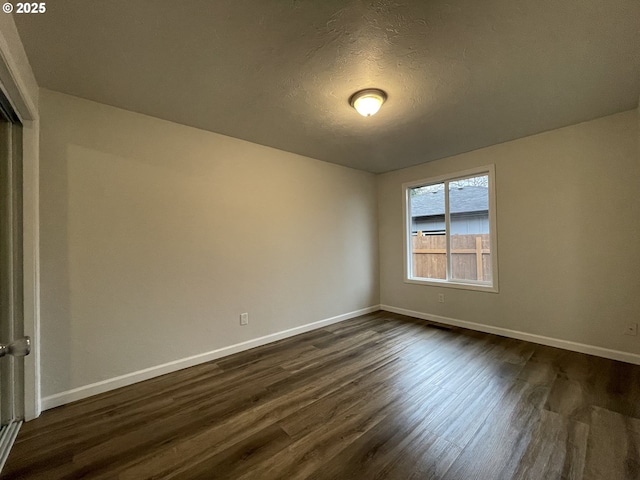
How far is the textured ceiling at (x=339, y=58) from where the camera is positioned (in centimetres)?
144

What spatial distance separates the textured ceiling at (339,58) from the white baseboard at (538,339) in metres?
2.36

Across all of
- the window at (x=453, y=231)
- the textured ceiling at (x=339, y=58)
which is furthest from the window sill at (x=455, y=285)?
the textured ceiling at (x=339, y=58)

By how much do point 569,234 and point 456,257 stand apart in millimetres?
1274

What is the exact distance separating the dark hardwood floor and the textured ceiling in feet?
7.95

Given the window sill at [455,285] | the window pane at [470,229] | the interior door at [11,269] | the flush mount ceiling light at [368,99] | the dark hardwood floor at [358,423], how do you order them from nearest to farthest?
the dark hardwood floor at [358,423] → the interior door at [11,269] → the flush mount ceiling light at [368,99] → the window sill at [455,285] → the window pane at [470,229]

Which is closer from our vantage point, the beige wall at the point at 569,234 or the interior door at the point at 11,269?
the interior door at the point at 11,269

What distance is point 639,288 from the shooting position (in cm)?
250

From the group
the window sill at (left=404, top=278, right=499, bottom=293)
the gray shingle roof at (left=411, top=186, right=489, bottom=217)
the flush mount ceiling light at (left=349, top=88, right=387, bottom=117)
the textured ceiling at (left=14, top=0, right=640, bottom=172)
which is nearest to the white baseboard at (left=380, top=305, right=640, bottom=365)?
the window sill at (left=404, top=278, right=499, bottom=293)

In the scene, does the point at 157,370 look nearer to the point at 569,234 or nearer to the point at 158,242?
the point at 158,242

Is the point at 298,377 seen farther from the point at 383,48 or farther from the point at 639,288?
the point at 639,288

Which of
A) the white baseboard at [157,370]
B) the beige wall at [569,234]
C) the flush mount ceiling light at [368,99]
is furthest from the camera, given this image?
the beige wall at [569,234]

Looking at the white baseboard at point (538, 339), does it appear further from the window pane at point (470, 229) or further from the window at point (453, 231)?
the window pane at point (470, 229)

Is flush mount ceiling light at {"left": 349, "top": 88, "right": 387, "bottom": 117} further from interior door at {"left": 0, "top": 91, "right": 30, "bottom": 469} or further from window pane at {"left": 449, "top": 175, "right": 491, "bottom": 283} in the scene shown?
interior door at {"left": 0, "top": 91, "right": 30, "bottom": 469}

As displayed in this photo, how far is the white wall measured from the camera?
2076 millimetres
